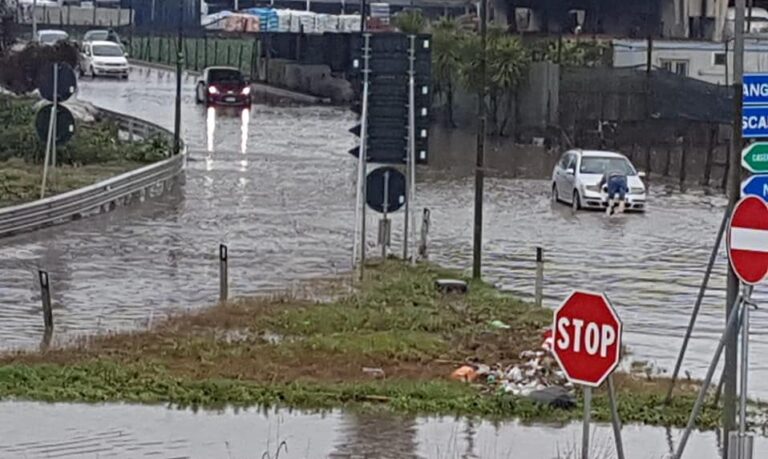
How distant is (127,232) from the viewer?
3023 centimetres

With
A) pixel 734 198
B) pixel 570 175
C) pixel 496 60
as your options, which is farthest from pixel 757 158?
pixel 496 60

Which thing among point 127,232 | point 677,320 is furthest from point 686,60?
point 677,320

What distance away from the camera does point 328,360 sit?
55.5ft

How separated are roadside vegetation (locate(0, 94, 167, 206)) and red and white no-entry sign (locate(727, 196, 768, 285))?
22025mm

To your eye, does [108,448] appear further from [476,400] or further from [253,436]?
[476,400]

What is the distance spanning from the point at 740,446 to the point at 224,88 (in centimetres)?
5765

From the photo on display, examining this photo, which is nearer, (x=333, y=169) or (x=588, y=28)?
(x=333, y=169)

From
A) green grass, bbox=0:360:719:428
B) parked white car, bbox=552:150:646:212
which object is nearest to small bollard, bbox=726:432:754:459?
green grass, bbox=0:360:719:428

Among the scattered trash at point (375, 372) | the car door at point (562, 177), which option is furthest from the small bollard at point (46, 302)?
the car door at point (562, 177)

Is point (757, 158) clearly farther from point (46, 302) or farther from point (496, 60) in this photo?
point (496, 60)

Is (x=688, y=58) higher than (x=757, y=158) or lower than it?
lower

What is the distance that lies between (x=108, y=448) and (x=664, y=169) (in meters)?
37.0

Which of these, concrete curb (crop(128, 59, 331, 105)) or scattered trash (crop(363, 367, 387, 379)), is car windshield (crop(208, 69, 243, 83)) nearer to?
concrete curb (crop(128, 59, 331, 105))

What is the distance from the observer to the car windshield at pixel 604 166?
126 ft
